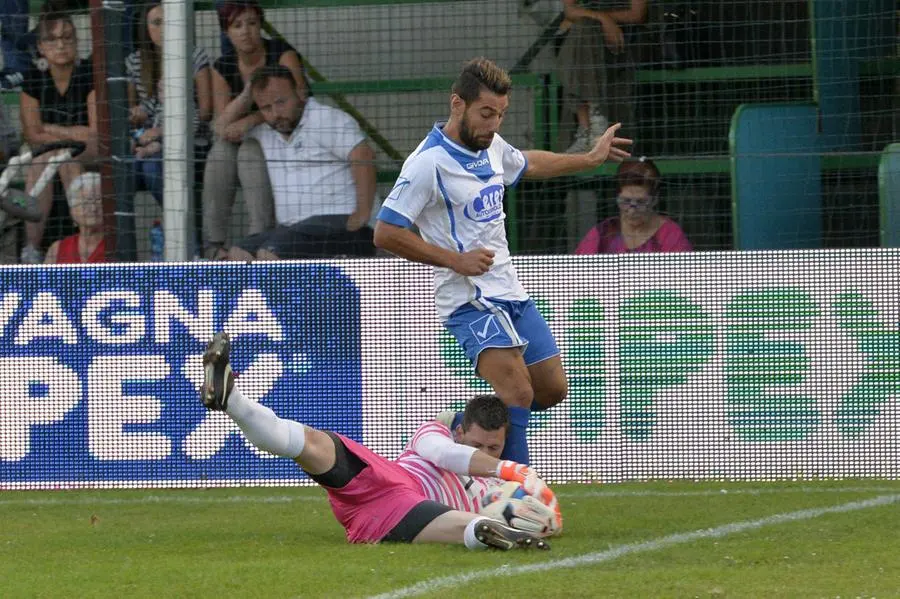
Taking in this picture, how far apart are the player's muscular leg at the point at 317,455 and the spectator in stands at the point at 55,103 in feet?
13.3

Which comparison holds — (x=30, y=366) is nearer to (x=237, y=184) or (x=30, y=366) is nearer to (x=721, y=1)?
(x=237, y=184)

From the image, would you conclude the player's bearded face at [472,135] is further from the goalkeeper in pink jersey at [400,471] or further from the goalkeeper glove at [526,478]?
the goalkeeper glove at [526,478]

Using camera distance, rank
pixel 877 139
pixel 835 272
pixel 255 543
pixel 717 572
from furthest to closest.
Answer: pixel 877 139
pixel 835 272
pixel 255 543
pixel 717 572

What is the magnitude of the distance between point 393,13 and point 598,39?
140 cm

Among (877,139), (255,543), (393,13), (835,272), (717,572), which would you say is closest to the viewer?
(717,572)

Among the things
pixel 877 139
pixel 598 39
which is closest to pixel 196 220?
pixel 598 39

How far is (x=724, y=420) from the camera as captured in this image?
26.7 ft

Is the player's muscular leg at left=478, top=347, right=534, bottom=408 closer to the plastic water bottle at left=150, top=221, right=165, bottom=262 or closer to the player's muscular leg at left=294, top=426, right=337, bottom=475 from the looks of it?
the player's muscular leg at left=294, top=426, right=337, bottom=475

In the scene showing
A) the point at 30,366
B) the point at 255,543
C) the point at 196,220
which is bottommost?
the point at 255,543

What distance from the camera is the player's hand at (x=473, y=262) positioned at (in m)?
6.01

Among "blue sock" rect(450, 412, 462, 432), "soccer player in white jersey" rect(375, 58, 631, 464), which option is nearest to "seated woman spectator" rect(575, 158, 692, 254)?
"soccer player in white jersey" rect(375, 58, 631, 464)

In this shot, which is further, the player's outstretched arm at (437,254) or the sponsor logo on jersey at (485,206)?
the sponsor logo on jersey at (485,206)

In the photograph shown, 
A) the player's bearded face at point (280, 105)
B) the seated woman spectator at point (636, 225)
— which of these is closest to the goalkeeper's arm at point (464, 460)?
the seated woman spectator at point (636, 225)

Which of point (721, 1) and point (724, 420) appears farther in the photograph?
point (721, 1)
